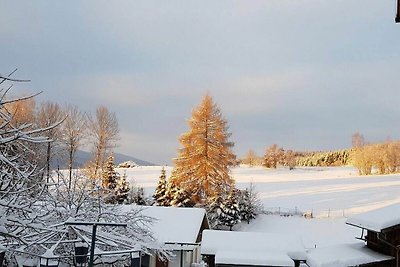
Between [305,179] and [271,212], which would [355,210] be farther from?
[305,179]

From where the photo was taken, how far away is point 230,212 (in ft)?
99.8

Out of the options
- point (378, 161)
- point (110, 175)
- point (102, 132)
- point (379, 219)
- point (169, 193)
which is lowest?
point (169, 193)

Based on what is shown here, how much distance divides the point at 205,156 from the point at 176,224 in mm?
12219

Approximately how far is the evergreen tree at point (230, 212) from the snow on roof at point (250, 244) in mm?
13937

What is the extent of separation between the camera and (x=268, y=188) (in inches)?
1690

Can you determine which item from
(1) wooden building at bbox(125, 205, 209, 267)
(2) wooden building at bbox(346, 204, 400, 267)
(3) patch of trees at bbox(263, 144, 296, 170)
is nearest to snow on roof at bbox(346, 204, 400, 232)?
(2) wooden building at bbox(346, 204, 400, 267)

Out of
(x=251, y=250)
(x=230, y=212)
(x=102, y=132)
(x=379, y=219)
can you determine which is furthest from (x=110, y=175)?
(x=379, y=219)

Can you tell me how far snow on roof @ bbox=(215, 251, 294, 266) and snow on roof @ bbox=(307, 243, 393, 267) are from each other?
2.58 feet

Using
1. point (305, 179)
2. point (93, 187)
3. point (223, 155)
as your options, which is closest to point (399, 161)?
point (305, 179)

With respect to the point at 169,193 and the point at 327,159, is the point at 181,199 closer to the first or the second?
the point at 169,193

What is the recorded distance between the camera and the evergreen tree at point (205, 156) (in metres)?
31.4

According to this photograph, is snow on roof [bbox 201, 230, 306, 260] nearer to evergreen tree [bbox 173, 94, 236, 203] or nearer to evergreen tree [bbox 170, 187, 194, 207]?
evergreen tree [bbox 173, 94, 236, 203]

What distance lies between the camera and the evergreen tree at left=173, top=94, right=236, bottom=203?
1235 inches

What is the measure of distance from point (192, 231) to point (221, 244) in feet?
14.1
